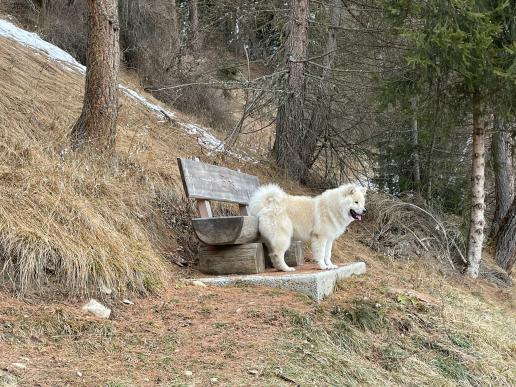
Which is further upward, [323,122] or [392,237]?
[323,122]

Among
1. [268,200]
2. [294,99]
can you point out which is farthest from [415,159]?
[268,200]

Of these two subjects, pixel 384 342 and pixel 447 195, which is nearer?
pixel 384 342

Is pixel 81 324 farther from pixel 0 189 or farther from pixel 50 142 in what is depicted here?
pixel 50 142

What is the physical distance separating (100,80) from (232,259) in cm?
310

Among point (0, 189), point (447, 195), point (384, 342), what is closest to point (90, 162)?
point (0, 189)

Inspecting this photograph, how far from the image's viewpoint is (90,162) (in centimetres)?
781

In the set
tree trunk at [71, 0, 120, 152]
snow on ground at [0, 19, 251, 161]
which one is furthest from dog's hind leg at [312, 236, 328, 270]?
snow on ground at [0, 19, 251, 161]

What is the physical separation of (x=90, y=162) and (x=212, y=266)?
2035 millimetres

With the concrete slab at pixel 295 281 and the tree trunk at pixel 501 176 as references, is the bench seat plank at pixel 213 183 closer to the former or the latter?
the concrete slab at pixel 295 281

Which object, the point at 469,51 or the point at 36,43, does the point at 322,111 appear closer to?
the point at 469,51

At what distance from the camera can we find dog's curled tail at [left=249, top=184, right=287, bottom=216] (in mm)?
7672

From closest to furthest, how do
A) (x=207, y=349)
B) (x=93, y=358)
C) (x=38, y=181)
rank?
(x=93, y=358) < (x=207, y=349) < (x=38, y=181)

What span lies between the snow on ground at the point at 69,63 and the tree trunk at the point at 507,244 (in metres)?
6.13

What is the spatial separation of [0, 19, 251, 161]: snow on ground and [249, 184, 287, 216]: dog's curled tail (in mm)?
5038
